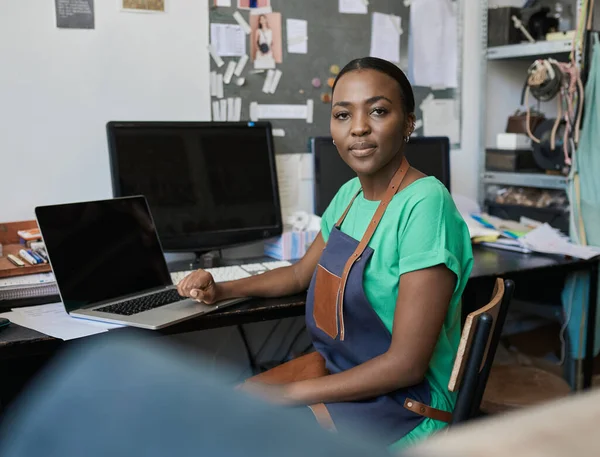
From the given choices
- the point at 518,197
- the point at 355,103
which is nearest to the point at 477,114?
the point at 518,197

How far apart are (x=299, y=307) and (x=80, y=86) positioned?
42.1 inches

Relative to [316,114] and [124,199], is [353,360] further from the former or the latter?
[316,114]

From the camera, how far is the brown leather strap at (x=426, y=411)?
1330 mm

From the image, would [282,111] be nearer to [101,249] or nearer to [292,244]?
[292,244]

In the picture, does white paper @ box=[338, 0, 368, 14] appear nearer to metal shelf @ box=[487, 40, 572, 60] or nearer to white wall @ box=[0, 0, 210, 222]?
white wall @ box=[0, 0, 210, 222]

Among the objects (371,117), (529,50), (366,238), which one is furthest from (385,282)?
(529,50)

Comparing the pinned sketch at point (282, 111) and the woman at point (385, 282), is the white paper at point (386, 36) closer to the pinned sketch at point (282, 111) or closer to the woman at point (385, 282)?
the pinned sketch at point (282, 111)

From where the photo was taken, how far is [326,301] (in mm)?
1476

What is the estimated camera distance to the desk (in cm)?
143

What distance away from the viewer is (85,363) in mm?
231

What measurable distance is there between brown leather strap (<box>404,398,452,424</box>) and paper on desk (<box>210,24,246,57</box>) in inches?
59.5

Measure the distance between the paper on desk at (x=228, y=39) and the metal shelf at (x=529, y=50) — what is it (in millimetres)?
1215

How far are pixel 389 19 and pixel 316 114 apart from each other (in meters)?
0.52

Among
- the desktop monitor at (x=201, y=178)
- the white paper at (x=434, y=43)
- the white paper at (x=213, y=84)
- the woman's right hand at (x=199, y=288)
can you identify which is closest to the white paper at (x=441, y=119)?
the white paper at (x=434, y=43)
